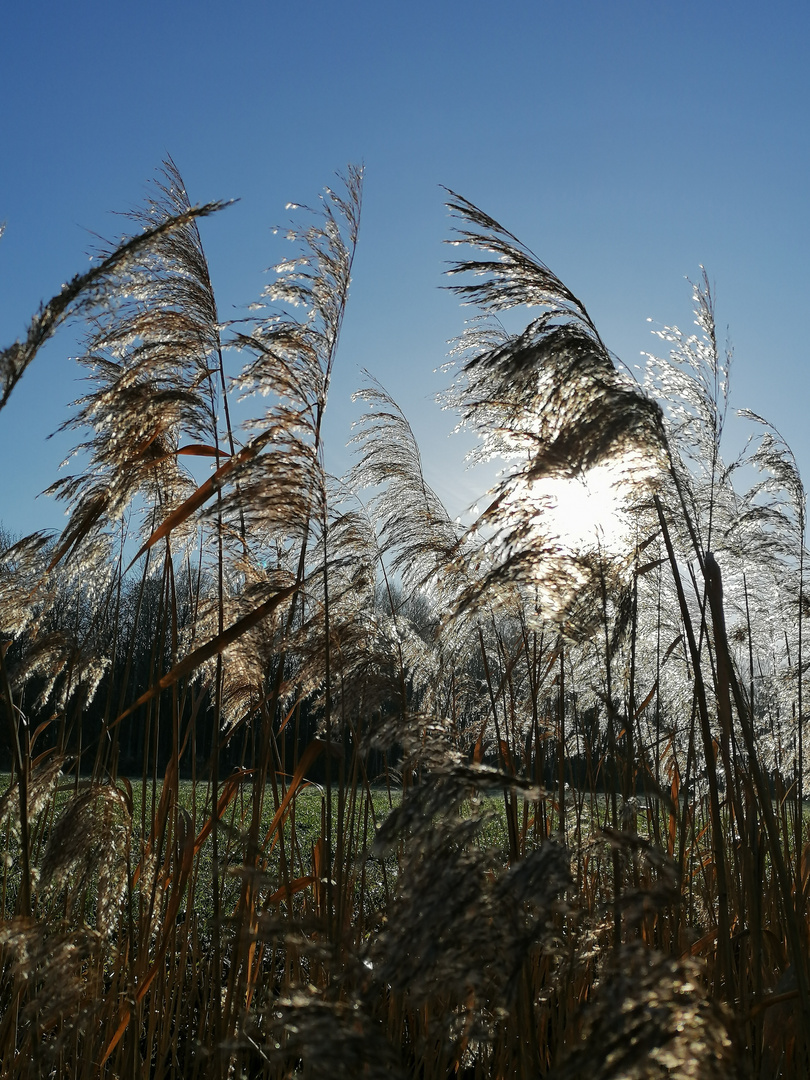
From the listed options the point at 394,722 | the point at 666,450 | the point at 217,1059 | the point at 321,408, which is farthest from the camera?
the point at 321,408

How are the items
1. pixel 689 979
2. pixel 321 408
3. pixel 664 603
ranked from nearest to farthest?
1. pixel 689 979
2. pixel 321 408
3. pixel 664 603

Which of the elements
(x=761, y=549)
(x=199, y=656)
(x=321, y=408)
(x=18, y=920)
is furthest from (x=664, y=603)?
(x=18, y=920)

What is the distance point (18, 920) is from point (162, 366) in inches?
58.9

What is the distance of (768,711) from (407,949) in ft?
15.3

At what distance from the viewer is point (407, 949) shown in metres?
0.93

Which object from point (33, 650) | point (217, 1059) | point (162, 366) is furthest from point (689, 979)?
point (33, 650)

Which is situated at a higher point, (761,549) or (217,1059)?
(761,549)

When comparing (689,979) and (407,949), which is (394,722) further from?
(689,979)

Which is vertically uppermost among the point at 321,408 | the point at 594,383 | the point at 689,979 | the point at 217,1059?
the point at 321,408

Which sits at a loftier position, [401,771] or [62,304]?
[62,304]

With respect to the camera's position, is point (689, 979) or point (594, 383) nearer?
point (689, 979)

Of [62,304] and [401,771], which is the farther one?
[401,771]

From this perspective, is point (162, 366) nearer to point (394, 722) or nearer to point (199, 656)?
point (199, 656)

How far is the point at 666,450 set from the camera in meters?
1.53
